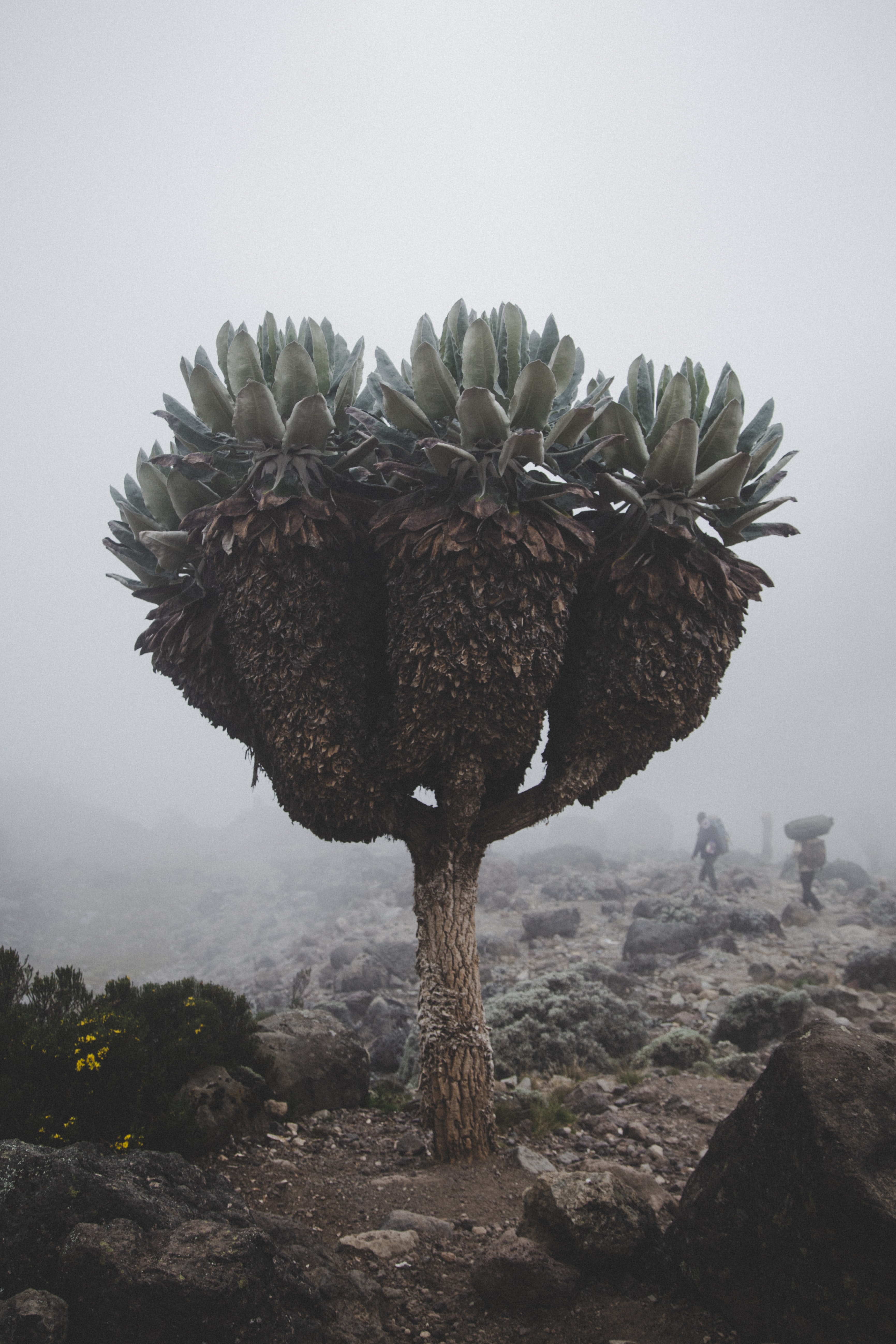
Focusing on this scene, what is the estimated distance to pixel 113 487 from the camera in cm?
582

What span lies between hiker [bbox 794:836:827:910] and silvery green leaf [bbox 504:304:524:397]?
2044 cm

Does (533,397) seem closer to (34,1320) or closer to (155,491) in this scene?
(155,491)

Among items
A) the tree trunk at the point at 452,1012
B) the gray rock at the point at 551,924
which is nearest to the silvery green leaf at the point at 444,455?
the tree trunk at the point at 452,1012

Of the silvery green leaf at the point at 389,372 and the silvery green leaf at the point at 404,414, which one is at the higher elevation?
the silvery green leaf at the point at 389,372

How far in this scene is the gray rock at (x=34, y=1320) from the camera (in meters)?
2.24

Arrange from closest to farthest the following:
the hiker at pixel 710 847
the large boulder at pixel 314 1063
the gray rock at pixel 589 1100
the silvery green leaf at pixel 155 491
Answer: the silvery green leaf at pixel 155 491, the large boulder at pixel 314 1063, the gray rock at pixel 589 1100, the hiker at pixel 710 847

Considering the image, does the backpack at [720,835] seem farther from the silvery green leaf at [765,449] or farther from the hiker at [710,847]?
the silvery green leaf at [765,449]

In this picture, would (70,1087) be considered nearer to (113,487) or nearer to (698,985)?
(113,487)

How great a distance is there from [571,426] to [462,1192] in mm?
5487

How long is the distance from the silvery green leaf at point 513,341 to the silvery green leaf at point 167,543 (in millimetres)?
2586

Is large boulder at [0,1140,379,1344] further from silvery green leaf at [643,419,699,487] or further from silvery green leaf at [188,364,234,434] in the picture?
silvery green leaf at [643,419,699,487]

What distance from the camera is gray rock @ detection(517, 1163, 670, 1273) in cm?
346

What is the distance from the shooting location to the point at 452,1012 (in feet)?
18.0

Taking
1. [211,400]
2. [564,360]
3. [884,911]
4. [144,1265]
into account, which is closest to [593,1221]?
[144,1265]
